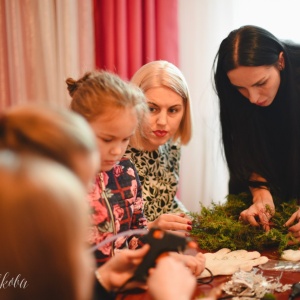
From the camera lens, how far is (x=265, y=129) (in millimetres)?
2035

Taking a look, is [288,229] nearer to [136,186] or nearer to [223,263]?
[223,263]

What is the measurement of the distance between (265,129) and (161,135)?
1.63ft

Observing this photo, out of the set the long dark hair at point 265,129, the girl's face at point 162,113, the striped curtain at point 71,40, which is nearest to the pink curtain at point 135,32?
the striped curtain at point 71,40

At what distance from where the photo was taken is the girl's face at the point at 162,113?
1816 millimetres

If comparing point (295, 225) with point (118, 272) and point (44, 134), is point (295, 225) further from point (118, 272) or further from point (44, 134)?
point (44, 134)

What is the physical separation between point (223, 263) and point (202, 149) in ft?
4.99

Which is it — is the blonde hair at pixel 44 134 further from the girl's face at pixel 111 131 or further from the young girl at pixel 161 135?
the young girl at pixel 161 135

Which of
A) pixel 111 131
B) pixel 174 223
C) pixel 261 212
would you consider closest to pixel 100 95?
pixel 111 131

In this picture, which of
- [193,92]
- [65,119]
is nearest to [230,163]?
[193,92]

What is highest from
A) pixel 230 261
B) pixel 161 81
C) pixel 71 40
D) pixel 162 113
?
pixel 71 40

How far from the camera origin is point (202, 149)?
109 inches

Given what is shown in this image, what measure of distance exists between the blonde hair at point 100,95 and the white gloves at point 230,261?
48 centimetres

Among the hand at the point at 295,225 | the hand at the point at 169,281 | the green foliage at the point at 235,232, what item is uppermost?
the hand at the point at 169,281

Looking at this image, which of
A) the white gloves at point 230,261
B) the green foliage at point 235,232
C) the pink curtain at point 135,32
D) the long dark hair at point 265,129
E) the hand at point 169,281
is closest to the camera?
the hand at point 169,281
